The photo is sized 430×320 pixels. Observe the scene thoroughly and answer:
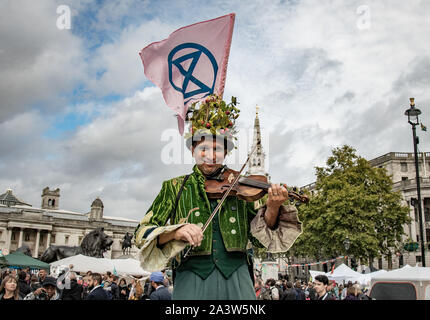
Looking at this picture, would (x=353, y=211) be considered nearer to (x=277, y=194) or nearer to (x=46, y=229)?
(x=277, y=194)

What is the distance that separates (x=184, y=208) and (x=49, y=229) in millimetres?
96930

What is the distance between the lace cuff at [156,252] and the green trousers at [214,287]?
0.82 feet

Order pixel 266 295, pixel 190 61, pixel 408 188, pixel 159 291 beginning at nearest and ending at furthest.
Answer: pixel 190 61 → pixel 159 291 → pixel 266 295 → pixel 408 188

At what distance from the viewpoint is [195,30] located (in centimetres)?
513

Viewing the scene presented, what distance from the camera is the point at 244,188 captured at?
3.61 metres

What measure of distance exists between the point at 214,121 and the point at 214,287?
160 centimetres

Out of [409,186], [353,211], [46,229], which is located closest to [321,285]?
[353,211]

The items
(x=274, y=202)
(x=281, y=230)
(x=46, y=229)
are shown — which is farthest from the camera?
(x=46, y=229)

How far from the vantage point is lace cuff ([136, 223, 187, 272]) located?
127 inches

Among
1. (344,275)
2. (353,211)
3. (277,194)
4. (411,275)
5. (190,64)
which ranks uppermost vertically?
(353,211)

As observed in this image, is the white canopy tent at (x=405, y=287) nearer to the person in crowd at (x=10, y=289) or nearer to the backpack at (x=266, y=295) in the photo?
the backpack at (x=266, y=295)

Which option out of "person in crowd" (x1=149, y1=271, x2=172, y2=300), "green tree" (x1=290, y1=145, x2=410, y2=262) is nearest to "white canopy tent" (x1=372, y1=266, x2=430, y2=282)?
"person in crowd" (x1=149, y1=271, x2=172, y2=300)

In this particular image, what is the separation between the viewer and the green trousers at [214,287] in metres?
3.29
